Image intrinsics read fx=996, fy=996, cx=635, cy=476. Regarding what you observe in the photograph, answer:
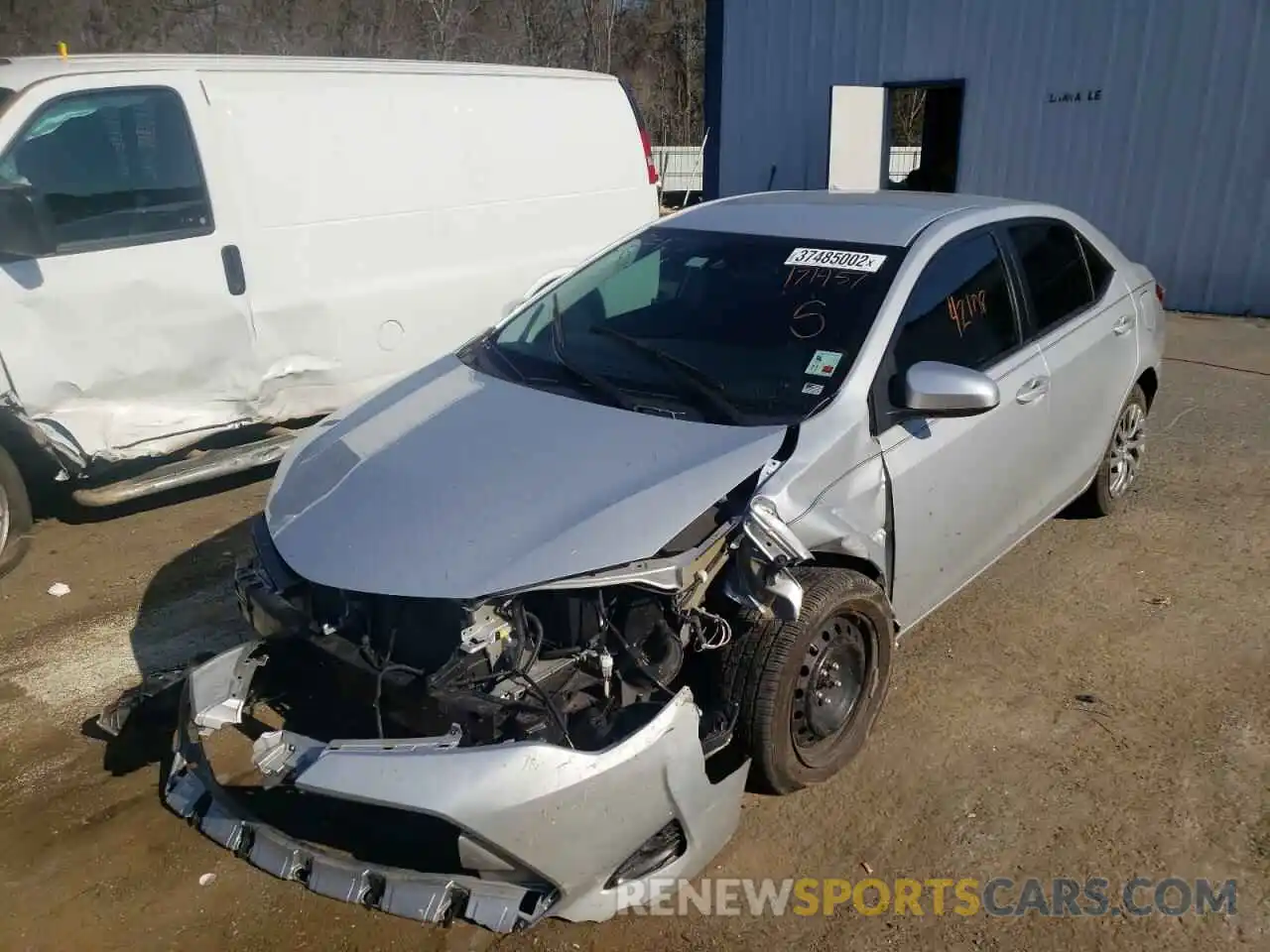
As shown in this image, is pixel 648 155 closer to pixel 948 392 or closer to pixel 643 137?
pixel 643 137

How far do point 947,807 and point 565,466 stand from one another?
1570 millimetres

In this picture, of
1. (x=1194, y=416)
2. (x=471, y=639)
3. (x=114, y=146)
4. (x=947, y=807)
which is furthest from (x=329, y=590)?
(x=1194, y=416)

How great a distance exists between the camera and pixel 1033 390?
3801 millimetres

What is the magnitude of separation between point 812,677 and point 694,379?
103 cm

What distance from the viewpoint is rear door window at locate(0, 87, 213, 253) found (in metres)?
4.62

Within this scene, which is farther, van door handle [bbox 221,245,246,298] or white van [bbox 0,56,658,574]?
van door handle [bbox 221,245,246,298]

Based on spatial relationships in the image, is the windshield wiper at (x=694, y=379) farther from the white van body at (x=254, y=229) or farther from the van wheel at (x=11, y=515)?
the van wheel at (x=11, y=515)

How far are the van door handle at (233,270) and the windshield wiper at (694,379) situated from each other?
2.48 m

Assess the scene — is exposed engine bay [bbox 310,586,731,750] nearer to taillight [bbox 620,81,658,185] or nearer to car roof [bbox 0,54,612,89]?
car roof [bbox 0,54,612,89]

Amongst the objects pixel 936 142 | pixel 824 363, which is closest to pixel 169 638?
pixel 824 363

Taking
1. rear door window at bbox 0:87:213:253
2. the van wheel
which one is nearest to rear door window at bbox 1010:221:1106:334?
rear door window at bbox 0:87:213:253

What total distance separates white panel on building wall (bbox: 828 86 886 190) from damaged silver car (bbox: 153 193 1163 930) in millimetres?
8840

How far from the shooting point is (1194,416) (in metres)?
6.80

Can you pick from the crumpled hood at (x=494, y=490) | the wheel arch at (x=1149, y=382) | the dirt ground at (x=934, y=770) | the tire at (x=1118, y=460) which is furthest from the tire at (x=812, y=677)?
the wheel arch at (x=1149, y=382)
